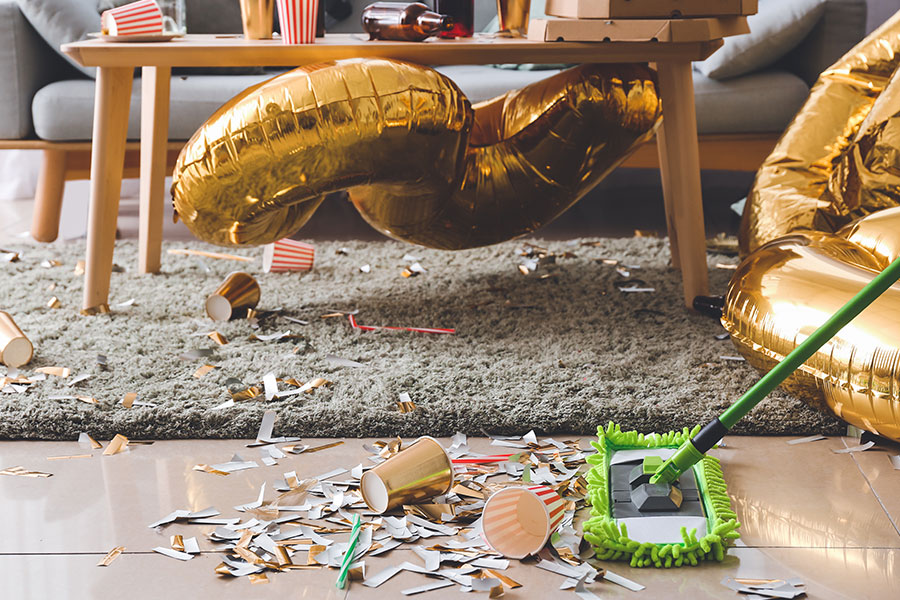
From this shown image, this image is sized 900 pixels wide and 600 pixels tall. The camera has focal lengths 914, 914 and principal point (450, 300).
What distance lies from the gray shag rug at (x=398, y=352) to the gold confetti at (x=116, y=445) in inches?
0.8

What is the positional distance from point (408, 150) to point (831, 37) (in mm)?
1323

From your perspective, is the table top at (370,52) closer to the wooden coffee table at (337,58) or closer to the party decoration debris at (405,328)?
the wooden coffee table at (337,58)

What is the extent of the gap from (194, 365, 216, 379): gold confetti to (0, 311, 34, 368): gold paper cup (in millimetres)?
283

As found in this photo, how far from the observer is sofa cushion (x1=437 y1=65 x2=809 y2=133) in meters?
2.26

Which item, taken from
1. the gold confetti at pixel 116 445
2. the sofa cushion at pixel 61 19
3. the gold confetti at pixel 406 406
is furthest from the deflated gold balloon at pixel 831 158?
the sofa cushion at pixel 61 19

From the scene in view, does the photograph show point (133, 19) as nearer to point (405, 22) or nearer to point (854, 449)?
point (405, 22)

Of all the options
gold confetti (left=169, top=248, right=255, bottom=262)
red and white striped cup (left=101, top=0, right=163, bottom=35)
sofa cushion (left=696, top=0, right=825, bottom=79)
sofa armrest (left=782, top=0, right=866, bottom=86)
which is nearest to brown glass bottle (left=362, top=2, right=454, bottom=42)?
red and white striped cup (left=101, top=0, right=163, bottom=35)

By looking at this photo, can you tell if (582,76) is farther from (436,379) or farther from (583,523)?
(583,523)

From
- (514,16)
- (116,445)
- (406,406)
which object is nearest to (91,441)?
(116,445)

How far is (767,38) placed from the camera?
2.21 m

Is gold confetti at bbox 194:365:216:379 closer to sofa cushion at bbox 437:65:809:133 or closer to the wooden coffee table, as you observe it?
the wooden coffee table

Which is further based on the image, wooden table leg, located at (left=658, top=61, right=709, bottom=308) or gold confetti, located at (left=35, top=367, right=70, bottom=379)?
wooden table leg, located at (left=658, top=61, right=709, bottom=308)

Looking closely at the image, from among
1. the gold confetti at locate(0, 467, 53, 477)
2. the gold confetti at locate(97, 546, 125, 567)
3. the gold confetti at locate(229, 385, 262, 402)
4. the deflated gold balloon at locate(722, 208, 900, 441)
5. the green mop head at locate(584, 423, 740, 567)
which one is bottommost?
the gold confetti at locate(0, 467, 53, 477)

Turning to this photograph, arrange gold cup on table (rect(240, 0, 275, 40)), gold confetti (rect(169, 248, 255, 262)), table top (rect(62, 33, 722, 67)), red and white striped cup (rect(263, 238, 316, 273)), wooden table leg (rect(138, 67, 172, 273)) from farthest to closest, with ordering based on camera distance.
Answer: gold confetti (rect(169, 248, 255, 262))
red and white striped cup (rect(263, 238, 316, 273))
wooden table leg (rect(138, 67, 172, 273))
gold cup on table (rect(240, 0, 275, 40))
table top (rect(62, 33, 722, 67))
